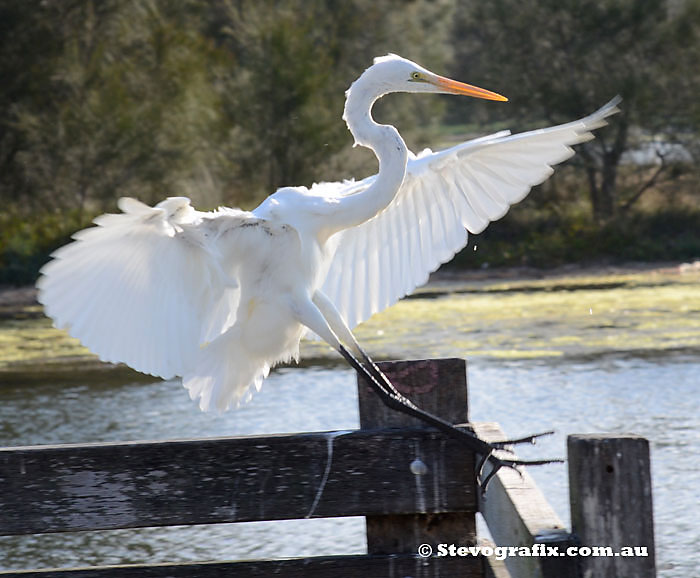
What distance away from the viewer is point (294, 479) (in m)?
1.96

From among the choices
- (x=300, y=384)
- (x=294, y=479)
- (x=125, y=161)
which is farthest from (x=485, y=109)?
(x=294, y=479)

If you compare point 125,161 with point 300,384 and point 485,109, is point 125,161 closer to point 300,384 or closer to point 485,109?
point 485,109

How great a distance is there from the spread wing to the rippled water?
6.11ft

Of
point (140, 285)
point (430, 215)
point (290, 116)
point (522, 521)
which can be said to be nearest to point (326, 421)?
point (430, 215)

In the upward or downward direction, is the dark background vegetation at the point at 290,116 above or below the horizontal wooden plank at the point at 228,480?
above

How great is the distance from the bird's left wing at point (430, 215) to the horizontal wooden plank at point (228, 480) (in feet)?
4.87

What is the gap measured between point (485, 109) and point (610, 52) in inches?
72.5

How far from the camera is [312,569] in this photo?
2020mm

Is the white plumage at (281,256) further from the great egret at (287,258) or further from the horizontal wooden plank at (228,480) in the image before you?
the horizontal wooden plank at (228,480)

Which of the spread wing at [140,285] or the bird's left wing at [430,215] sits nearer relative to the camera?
the spread wing at [140,285]

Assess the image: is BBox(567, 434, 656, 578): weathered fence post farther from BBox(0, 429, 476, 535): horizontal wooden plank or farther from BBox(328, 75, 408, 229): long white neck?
BBox(328, 75, 408, 229): long white neck

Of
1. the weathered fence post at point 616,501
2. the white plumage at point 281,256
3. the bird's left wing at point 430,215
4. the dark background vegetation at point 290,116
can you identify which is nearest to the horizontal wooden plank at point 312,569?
the weathered fence post at point 616,501

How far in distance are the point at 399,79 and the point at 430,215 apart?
0.47 metres

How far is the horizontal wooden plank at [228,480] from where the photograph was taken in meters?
1.90
